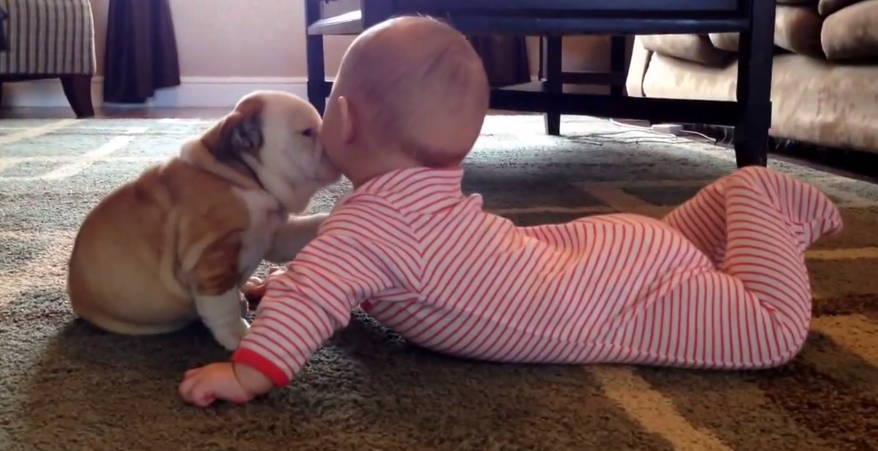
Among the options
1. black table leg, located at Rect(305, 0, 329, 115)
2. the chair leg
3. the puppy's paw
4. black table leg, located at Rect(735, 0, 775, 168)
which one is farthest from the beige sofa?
the chair leg

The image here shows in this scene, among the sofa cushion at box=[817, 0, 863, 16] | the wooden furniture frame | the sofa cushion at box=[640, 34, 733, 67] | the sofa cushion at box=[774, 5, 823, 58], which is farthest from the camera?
the sofa cushion at box=[640, 34, 733, 67]

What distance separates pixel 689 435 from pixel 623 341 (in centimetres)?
12

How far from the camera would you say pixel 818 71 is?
1.68 meters

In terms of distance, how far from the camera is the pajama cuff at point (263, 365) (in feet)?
1.81

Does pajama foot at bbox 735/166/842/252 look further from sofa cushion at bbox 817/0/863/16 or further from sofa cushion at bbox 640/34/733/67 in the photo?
sofa cushion at bbox 640/34/733/67

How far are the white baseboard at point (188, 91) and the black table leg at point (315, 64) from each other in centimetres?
145

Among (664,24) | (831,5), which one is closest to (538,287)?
(664,24)

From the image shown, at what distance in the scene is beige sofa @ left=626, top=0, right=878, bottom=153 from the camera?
1478 millimetres

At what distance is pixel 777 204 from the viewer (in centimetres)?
70

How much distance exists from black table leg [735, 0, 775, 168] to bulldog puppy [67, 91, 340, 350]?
801mm

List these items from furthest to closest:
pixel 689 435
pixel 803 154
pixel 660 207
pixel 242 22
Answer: pixel 242 22 < pixel 803 154 < pixel 660 207 < pixel 689 435

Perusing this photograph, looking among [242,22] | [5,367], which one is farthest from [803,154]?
[242,22]

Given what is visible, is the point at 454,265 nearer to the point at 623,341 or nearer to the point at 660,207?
the point at 623,341

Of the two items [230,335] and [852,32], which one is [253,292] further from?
[852,32]
